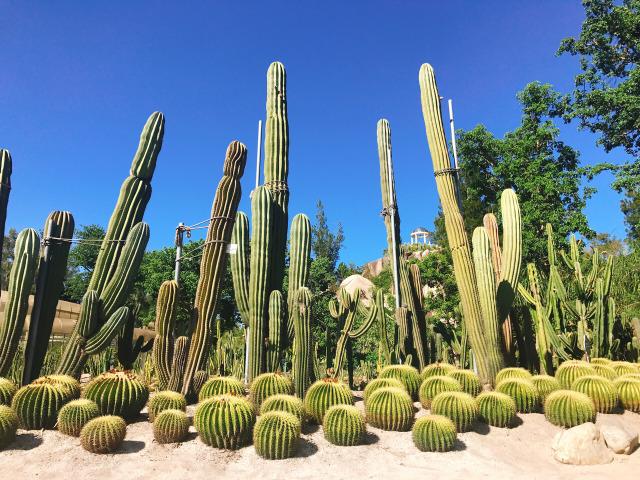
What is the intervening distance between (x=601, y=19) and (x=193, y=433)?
62.8 feet

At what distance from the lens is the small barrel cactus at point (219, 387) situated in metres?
6.06

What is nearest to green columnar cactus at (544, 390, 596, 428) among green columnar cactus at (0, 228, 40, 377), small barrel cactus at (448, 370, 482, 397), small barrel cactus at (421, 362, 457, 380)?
small barrel cactus at (448, 370, 482, 397)

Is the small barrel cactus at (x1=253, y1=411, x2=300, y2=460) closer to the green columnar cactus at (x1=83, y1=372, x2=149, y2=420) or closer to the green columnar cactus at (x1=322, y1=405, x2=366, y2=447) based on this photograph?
the green columnar cactus at (x1=322, y1=405, x2=366, y2=447)

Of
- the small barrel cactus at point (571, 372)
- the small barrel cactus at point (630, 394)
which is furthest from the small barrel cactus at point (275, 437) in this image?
the small barrel cactus at point (630, 394)

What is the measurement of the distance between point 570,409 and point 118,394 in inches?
224

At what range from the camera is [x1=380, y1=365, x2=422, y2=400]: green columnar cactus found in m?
6.75

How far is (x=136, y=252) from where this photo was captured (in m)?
6.83

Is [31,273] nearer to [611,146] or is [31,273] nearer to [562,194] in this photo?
[562,194]

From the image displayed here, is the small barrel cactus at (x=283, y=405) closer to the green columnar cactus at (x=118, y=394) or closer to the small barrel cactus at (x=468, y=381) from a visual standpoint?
the green columnar cactus at (x=118, y=394)

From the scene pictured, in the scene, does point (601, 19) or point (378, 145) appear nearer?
point (378, 145)

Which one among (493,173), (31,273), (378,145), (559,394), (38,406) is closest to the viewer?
(38,406)

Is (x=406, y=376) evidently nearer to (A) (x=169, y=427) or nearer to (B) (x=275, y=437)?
(B) (x=275, y=437)

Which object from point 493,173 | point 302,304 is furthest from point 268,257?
point 493,173

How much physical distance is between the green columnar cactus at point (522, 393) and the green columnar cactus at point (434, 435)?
1662 millimetres
